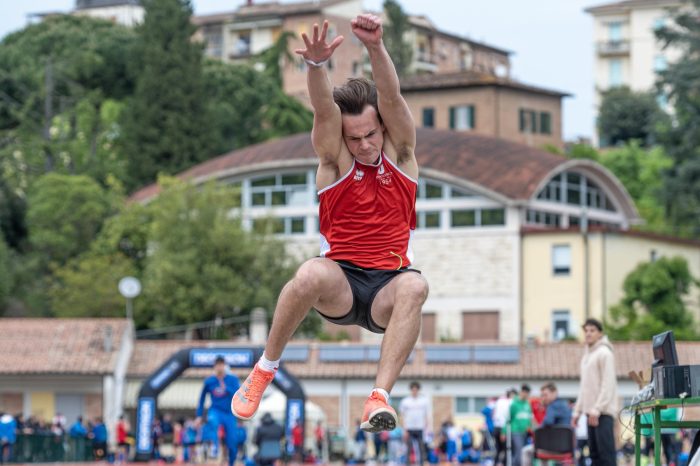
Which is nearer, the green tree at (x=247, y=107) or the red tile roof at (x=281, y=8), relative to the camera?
the green tree at (x=247, y=107)

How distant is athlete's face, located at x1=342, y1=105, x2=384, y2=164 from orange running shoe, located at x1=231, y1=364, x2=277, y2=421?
1619 mm

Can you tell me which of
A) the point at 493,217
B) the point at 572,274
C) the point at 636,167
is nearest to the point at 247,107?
the point at 636,167

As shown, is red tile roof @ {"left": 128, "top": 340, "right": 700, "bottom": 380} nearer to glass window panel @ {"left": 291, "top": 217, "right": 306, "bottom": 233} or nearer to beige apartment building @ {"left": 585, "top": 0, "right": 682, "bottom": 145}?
glass window panel @ {"left": 291, "top": 217, "right": 306, "bottom": 233}

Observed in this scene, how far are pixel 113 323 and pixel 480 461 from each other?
2134cm

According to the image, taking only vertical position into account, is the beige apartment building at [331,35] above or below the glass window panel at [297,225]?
above

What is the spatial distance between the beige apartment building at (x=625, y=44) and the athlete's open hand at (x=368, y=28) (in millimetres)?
122042

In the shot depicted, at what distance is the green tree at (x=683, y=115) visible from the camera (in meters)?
72.2

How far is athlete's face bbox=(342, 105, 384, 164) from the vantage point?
10.2 m

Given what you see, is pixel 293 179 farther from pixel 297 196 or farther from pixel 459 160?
pixel 459 160

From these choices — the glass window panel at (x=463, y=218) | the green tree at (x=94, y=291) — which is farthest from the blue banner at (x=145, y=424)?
the glass window panel at (x=463, y=218)

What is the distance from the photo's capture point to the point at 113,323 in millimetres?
60844

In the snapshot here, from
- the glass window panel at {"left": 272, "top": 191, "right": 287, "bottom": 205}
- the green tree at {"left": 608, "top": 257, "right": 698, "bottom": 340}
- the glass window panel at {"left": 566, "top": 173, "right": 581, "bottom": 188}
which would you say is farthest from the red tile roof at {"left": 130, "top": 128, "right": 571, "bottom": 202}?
the green tree at {"left": 608, "top": 257, "right": 698, "bottom": 340}

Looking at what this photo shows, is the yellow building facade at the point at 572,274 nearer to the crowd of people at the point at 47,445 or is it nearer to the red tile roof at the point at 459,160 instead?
the red tile roof at the point at 459,160

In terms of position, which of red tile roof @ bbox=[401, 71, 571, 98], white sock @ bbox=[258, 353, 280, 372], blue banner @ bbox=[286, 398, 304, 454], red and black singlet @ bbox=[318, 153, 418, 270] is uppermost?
red tile roof @ bbox=[401, 71, 571, 98]
